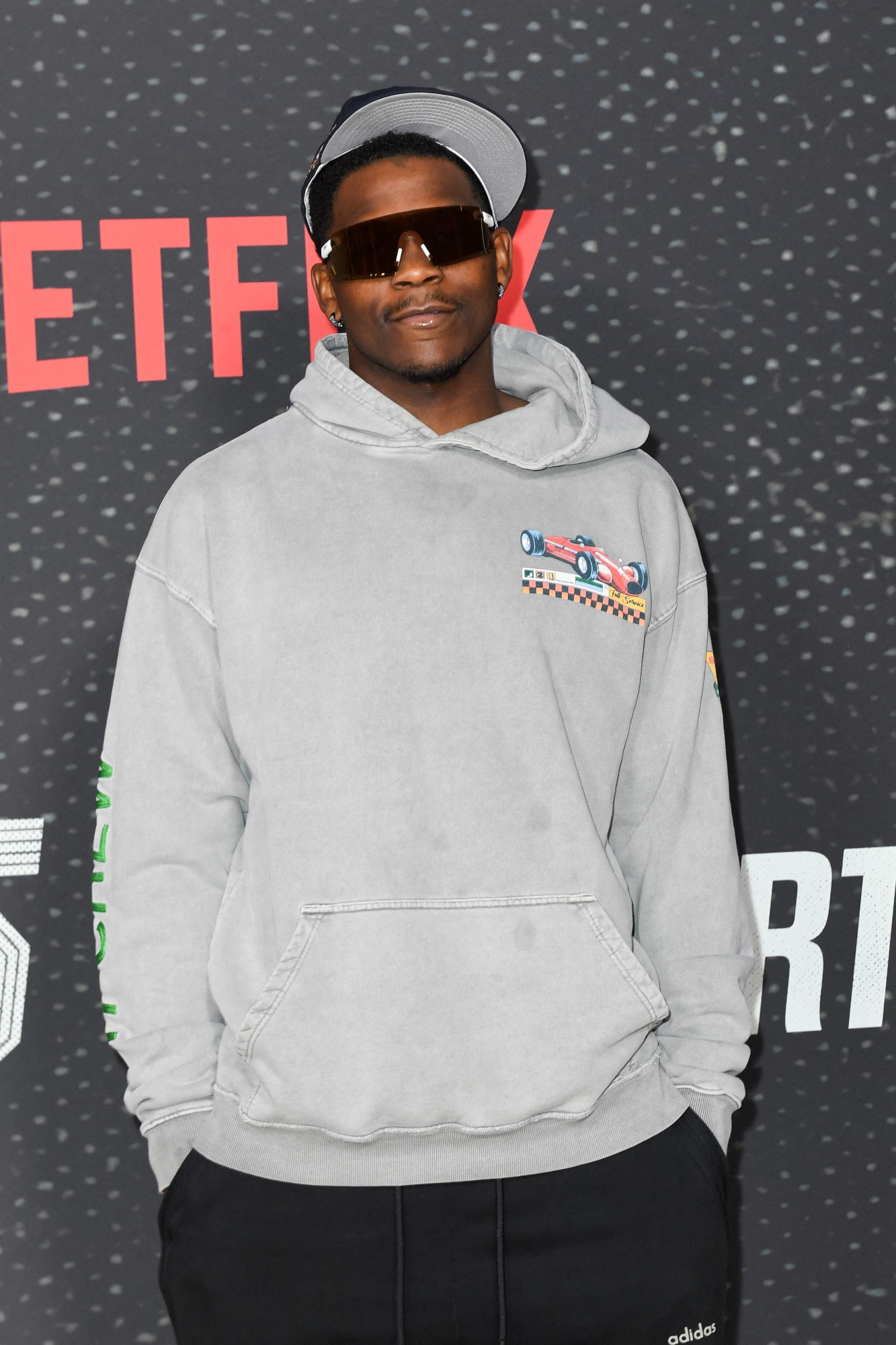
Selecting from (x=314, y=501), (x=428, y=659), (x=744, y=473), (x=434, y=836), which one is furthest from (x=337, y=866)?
(x=744, y=473)

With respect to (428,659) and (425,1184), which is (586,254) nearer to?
(428,659)

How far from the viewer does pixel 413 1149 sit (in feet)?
3.30

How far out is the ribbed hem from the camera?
1.00m

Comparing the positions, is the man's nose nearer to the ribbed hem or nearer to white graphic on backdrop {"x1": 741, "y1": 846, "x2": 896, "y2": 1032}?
the ribbed hem

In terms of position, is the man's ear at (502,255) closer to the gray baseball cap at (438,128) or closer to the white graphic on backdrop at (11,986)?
the gray baseball cap at (438,128)

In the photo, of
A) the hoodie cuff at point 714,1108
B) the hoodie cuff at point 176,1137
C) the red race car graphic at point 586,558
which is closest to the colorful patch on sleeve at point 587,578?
the red race car graphic at point 586,558

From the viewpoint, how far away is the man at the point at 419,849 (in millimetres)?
999

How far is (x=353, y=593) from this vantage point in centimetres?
104

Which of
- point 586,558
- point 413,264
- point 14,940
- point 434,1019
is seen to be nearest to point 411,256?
point 413,264

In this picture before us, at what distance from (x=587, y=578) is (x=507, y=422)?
154mm

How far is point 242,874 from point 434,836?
18cm

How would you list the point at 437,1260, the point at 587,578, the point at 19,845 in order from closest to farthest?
the point at 437,1260, the point at 587,578, the point at 19,845

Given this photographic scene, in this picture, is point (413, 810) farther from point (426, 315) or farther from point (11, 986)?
point (11, 986)

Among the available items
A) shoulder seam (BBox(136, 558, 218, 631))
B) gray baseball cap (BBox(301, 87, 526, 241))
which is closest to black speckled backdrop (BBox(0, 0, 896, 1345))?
gray baseball cap (BBox(301, 87, 526, 241))
